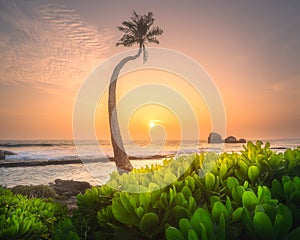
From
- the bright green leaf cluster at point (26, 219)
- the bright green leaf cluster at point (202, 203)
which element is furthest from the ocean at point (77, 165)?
the bright green leaf cluster at point (26, 219)

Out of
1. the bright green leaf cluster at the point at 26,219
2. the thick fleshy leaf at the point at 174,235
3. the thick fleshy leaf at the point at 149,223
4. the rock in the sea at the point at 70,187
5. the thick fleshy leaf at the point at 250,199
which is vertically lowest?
the rock in the sea at the point at 70,187

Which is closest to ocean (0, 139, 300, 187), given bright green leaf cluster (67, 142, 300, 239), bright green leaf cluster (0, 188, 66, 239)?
bright green leaf cluster (67, 142, 300, 239)

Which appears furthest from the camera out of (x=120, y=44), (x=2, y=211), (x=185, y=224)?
(x=120, y=44)

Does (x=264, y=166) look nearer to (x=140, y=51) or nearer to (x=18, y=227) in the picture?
(x=18, y=227)

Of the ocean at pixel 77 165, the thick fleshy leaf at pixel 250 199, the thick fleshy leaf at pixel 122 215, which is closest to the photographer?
the thick fleshy leaf at pixel 250 199

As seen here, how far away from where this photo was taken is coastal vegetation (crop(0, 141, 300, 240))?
1055mm

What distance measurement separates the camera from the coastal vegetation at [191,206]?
41.5 inches

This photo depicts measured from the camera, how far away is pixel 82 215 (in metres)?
2.52

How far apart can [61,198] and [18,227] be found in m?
9.09

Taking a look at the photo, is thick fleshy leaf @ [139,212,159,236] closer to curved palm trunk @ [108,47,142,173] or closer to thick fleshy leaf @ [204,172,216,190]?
thick fleshy leaf @ [204,172,216,190]

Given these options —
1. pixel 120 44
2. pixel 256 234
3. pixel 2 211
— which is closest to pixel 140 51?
pixel 120 44

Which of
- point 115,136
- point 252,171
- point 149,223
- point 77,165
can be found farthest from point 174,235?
point 77,165

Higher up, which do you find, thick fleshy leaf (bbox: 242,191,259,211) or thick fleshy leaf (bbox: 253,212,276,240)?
thick fleshy leaf (bbox: 242,191,259,211)

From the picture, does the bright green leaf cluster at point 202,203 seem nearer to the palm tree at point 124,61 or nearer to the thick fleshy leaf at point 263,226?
the thick fleshy leaf at point 263,226
